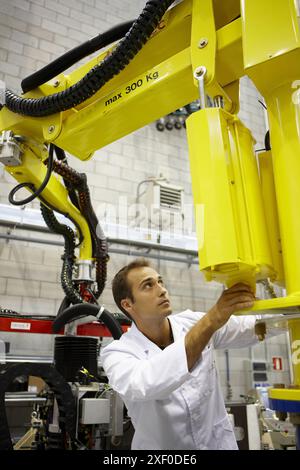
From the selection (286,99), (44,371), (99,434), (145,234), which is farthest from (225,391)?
(286,99)

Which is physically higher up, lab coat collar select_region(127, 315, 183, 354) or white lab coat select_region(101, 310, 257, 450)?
lab coat collar select_region(127, 315, 183, 354)

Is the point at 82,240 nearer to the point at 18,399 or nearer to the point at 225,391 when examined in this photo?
the point at 18,399

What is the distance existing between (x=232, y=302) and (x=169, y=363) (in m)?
0.26

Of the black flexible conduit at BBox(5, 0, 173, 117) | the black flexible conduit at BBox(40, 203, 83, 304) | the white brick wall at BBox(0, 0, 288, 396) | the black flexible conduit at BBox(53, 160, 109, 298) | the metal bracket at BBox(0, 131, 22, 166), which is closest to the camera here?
the black flexible conduit at BBox(5, 0, 173, 117)

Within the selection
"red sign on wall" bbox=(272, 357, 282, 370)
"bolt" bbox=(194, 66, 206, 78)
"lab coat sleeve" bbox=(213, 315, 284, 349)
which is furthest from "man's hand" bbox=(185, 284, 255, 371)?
"red sign on wall" bbox=(272, 357, 282, 370)

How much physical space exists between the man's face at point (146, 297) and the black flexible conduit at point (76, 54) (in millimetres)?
916

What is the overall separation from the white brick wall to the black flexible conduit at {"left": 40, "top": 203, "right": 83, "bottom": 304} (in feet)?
3.41

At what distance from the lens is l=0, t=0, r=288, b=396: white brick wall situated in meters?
3.72

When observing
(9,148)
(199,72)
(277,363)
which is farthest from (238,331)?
(277,363)

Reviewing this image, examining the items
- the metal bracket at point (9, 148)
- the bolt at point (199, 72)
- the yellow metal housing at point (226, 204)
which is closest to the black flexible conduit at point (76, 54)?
the metal bracket at point (9, 148)

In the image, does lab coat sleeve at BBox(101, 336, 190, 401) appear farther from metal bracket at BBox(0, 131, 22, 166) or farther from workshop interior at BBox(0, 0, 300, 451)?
metal bracket at BBox(0, 131, 22, 166)

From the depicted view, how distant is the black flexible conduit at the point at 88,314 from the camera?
2.14 m

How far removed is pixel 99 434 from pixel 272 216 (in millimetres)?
1385
